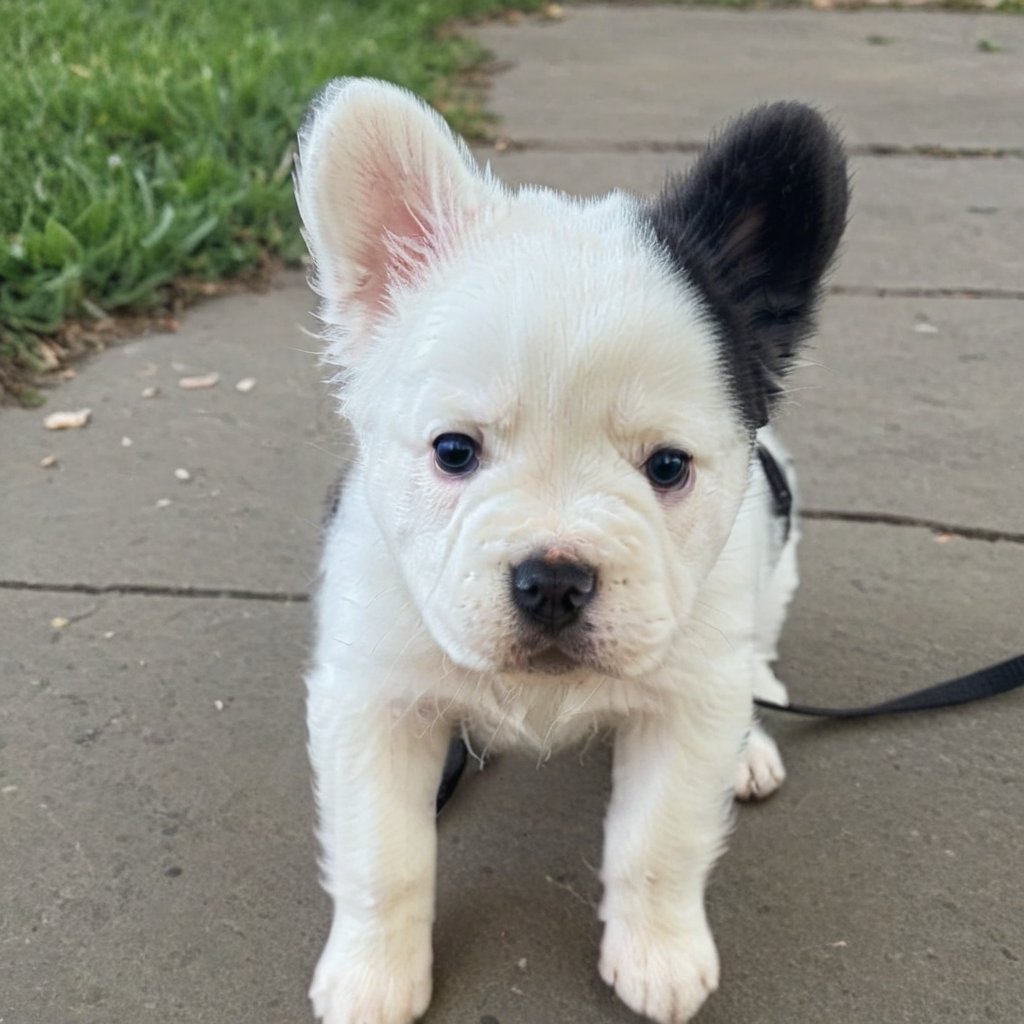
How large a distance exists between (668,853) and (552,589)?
76 centimetres

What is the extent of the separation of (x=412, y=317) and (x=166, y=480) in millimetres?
2341

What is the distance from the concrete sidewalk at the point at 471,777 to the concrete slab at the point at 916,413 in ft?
0.05

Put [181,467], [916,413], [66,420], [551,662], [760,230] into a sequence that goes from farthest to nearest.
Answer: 1. [916,413]
2. [66,420]
3. [181,467]
4. [760,230]
5. [551,662]

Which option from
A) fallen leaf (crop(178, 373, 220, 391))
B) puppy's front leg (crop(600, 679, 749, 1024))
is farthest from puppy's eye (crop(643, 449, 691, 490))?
fallen leaf (crop(178, 373, 220, 391))

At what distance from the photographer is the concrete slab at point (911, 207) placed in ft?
19.4

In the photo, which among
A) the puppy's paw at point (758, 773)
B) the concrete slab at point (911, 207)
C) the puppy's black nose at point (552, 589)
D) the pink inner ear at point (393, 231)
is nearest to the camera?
the puppy's black nose at point (552, 589)

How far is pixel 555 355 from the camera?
183cm

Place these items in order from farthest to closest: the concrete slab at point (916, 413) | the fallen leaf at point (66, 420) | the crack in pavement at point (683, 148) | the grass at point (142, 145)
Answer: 1. the crack in pavement at point (683, 148)
2. the grass at point (142, 145)
3. the fallen leaf at point (66, 420)
4. the concrete slab at point (916, 413)

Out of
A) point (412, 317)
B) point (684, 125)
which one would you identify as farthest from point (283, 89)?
point (412, 317)

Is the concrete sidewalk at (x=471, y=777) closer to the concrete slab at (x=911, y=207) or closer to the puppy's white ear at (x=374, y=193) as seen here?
the concrete slab at (x=911, y=207)

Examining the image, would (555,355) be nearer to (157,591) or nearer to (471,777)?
(471,777)

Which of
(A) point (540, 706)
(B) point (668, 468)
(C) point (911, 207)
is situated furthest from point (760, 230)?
(C) point (911, 207)

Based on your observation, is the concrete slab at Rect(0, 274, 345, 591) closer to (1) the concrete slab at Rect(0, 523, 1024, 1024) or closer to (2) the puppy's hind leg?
(1) the concrete slab at Rect(0, 523, 1024, 1024)

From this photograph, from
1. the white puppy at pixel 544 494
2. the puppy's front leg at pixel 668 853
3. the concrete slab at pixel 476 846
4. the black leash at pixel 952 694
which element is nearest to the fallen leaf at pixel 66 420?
the concrete slab at pixel 476 846
